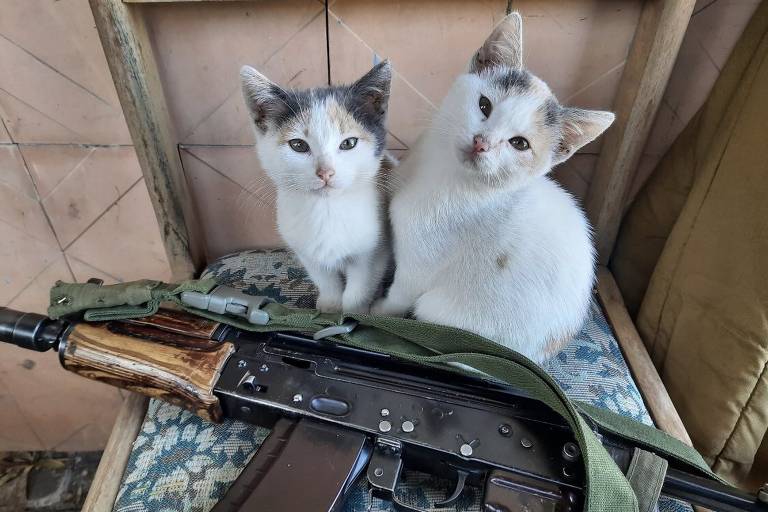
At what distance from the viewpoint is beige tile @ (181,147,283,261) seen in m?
0.90

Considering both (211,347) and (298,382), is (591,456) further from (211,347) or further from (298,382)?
(211,347)

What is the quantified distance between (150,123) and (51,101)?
0.22 meters

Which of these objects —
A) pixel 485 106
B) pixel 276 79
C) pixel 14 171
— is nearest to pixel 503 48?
pixel 485 106

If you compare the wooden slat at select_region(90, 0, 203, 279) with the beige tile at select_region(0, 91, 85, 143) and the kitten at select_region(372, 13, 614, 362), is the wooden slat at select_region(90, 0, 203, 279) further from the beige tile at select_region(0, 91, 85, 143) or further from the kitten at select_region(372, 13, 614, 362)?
the kitten at select_region(372, 13, 614, 362)

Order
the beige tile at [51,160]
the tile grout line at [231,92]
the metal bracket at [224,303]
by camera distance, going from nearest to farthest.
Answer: the metal bracket at [224,303] < the tile grout line at [231,92] < the beige tile at [51,160]

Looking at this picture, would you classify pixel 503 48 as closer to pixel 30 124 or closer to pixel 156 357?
pixel 156 357

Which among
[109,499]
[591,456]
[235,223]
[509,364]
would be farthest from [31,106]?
[591,456]

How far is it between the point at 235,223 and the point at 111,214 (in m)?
0.25

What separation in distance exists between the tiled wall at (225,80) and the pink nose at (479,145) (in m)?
0.20

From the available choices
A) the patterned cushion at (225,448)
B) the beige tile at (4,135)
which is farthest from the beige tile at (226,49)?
the patterned cushion at (225,448)

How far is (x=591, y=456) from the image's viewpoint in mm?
461

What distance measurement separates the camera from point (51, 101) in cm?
83

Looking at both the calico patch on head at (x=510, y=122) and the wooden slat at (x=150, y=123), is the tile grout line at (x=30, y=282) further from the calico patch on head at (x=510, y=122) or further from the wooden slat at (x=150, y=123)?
the calico patch on head at (x=510, y=122)

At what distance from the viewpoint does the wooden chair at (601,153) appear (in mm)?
673
